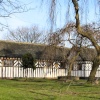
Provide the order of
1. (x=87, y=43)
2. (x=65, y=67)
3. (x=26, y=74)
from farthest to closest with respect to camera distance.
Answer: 1. (x=65, y=67)
2. (x=26, y=74)
3. (x=87, y=43)

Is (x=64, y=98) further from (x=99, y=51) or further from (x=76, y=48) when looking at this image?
(x=76, y=48)

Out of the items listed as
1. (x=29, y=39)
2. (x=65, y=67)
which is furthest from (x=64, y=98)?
(x=29, y=39)

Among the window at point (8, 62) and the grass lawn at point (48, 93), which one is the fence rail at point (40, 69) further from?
the grass lawn at point (48, 93)

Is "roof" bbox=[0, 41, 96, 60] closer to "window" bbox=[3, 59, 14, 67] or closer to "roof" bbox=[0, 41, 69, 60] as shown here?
"roof" bbox=[0, 41, 69, 60]

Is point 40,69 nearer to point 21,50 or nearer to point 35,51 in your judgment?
point 35,51

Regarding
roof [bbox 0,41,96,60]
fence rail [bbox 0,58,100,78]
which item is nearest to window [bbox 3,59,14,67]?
fence rail [bbox 0,58,100,78]

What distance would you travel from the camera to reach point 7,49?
127ft

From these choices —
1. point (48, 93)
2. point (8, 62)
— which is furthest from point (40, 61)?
point (48, 93)

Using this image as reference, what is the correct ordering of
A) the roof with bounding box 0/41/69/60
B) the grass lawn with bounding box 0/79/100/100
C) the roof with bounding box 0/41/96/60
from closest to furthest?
the grass lawn with bounding box 0/79/100/100 → the roof with bounding box 0/41/96/60 → the roof with bounding box 0/41/69/60

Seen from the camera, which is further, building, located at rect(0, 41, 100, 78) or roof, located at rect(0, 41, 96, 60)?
building, located at rect(0, 41, 100, 78)

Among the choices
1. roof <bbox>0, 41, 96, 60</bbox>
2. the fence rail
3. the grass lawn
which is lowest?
the grass lawn

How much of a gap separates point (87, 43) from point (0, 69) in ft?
36.0

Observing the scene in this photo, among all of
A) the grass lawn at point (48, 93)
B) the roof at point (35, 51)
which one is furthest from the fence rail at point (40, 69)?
the grass lawn at point (48, 93)

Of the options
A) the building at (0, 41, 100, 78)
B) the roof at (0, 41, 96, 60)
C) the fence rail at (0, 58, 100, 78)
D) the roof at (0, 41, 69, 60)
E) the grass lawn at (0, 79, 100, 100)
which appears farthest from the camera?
the roof at (0, 41, 69, 60)
